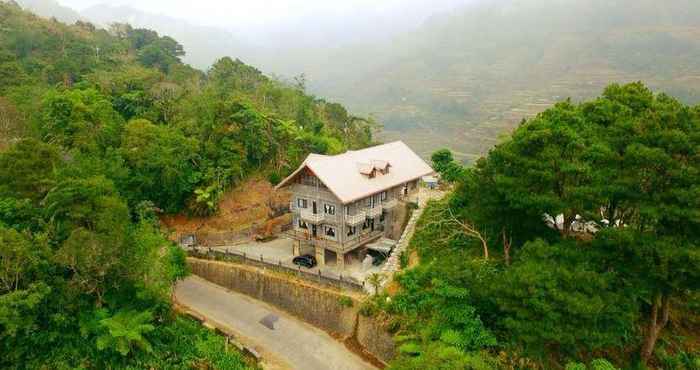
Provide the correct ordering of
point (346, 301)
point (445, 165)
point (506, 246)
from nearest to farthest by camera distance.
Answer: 1. point (506, 246)
2. point (346, 301)
3. point (445, 165)

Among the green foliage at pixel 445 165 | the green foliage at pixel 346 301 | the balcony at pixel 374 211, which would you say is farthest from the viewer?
the green foliage at pixel 445 165

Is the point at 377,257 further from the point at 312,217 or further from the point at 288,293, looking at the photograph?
the point at 288,293

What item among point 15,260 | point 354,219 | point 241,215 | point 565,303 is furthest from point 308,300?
point 565,303

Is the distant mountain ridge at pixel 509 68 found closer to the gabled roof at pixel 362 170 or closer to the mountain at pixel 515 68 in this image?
the mountain at pixel 515 68

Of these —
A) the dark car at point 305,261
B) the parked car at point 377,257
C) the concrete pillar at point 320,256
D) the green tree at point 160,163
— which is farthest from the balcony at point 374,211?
the green tree at point 160,163

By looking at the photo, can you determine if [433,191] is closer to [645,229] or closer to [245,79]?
[645,229]

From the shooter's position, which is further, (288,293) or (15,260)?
(288,293)
